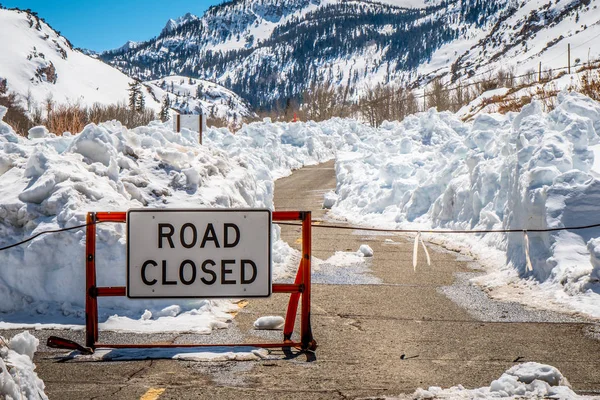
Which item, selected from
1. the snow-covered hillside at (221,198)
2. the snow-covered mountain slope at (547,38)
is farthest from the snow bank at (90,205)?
the snow-covered mountain slope at (547,38)

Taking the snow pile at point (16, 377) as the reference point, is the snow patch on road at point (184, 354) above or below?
below

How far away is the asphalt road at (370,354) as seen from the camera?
17.2 ft

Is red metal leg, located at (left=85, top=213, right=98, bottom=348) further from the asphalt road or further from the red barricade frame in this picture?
the asphalt road

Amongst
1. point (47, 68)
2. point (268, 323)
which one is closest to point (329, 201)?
point (268, 323)

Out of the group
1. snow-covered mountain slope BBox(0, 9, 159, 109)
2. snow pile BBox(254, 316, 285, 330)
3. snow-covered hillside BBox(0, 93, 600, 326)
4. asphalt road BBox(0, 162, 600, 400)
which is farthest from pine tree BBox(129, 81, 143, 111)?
snow pile BBox(254, 316, 285, 330)

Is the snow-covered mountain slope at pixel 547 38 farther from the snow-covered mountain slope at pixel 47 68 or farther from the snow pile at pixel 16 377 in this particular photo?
the snow pile at pixel 16 377

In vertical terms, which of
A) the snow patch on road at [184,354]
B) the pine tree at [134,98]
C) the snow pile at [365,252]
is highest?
the pine tree at [134,98]

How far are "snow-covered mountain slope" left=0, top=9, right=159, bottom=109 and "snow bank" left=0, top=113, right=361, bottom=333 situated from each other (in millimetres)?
128118

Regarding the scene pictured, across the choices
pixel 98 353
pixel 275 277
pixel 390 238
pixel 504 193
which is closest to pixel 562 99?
pixel 504 193

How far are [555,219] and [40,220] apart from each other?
673 cm

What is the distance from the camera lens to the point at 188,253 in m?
6.32

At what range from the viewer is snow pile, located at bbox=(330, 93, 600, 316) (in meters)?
9.45

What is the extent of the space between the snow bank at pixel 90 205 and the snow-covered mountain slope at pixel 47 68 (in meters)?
128

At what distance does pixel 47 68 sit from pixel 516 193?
495ft
